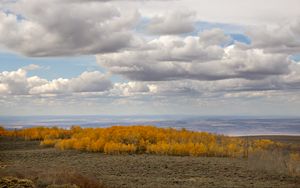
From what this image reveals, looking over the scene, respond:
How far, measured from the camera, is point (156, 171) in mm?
22953

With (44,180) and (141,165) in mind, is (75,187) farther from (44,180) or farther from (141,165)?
(141,165)

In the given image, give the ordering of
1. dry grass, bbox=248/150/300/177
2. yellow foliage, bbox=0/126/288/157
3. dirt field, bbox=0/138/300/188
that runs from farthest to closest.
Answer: yellow foliage, bbox=0/126/288/157 < dry grass, bbox=248/150/300/177 < dirt field, bbox=0/138/300/188

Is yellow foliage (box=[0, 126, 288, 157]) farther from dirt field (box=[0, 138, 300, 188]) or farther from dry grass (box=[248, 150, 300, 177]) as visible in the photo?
dry grass (box=[248, 150, 300, 177])

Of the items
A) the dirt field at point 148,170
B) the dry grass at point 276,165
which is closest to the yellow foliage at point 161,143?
the dirt field at point 148,170

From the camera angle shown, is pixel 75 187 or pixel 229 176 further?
pixel 229 176

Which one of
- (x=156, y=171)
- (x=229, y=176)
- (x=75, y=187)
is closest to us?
(x=75, y=187)

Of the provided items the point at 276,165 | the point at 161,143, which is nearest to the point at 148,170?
the point at 276,165

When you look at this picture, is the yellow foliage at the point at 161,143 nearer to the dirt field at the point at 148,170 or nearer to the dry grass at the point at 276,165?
the dirt field at the point at 148,170

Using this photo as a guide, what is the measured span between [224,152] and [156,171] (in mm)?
9786

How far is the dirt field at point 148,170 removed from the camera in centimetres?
1916

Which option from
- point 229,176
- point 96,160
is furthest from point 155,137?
point 229,176

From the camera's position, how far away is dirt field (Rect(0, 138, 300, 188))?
1916 centimetres

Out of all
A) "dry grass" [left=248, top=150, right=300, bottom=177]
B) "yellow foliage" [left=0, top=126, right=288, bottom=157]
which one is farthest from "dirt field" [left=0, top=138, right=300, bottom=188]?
"yellow foliage" [left=0, top=126, right=288, bottom=157]

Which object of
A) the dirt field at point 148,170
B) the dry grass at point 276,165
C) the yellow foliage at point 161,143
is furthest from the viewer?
the yellow foliage at point 161,143
